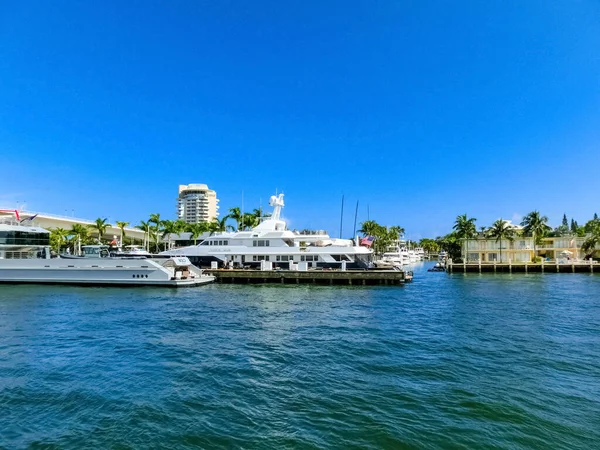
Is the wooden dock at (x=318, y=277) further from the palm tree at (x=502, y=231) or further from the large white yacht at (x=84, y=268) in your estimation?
Answer: the palm tree at (x=502, y=231)

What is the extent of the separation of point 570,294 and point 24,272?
53.5 m

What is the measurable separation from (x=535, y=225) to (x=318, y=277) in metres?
54.9

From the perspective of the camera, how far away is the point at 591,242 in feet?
Result: 243

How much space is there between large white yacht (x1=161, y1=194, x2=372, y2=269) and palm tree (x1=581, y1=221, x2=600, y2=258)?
54943 millimetres

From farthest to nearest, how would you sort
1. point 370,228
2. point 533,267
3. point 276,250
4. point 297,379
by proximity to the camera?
point 370,228
point 533,267
point 276,250
point 297,379

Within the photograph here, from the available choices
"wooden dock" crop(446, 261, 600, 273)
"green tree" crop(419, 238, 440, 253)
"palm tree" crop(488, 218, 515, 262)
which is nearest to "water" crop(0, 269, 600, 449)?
"wooden dock" crop(446, 261, 600, 273)

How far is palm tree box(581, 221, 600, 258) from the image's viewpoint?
242 feet

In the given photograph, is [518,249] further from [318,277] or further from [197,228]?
[197,228]

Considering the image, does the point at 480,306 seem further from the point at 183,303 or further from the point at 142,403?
the point at 142,403

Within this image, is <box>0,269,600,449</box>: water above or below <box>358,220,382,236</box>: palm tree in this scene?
below

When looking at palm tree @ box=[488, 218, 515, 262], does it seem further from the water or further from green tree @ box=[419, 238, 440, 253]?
green tree @ box=[419, 238, 440, 253]

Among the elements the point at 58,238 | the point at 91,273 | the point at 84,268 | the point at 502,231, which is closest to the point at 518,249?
the point at 502,231


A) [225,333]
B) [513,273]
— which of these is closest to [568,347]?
[225,333]

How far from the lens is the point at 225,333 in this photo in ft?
60.4
